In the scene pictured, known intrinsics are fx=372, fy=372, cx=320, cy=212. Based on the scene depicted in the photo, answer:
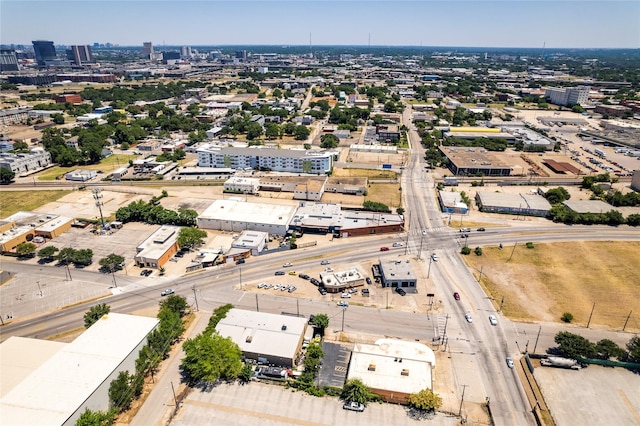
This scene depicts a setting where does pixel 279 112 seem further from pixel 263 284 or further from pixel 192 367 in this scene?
pixel 192 367

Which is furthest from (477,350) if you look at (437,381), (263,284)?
(263,284)

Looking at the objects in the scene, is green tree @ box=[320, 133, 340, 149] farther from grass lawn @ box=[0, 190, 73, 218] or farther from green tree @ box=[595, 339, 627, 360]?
green tree @ box=[595, 339, 627, 360]

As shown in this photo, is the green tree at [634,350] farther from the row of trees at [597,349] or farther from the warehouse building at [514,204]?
the warehouse building at [514,204]

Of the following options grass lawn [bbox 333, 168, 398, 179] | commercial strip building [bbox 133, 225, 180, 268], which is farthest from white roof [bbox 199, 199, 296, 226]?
grass lawn [bbox 333, 168, 398, 179]

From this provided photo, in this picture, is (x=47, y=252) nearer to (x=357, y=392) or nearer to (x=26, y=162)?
(x=357, y=392)

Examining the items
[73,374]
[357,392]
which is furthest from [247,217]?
[357,392]

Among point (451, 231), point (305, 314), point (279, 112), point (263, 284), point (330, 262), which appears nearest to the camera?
point (305, 314)
